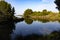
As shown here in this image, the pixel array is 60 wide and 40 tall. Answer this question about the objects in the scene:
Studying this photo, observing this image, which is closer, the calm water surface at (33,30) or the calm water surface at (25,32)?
the calm water surface at (25,32)

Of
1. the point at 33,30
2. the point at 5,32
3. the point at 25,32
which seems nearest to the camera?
the point at 5,32

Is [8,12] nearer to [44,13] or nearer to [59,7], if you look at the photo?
[59,7]

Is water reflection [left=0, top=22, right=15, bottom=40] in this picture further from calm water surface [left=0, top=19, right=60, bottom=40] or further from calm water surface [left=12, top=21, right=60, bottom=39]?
calm water surface [left=12, top=21, right=60, bottom=39]

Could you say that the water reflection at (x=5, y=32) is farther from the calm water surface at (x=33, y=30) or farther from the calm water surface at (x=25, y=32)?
the calm water surface at (x=33, y=30)

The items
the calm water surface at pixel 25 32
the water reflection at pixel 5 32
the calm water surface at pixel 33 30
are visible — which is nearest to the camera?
the calm water surface at pixel 25 32

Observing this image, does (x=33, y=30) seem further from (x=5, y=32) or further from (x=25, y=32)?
(x=5, y=32)

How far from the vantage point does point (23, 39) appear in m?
34.2

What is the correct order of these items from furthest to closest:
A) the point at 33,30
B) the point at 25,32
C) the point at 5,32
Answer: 1. the point at 33,30
2. the point at 25,32
3. the point at 5,32

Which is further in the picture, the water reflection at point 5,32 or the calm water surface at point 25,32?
the water reflection at point 5,32

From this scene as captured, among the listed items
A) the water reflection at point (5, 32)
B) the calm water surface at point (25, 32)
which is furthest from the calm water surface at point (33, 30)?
the water reflection at point (5, 32)

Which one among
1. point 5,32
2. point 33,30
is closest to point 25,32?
point 5,32

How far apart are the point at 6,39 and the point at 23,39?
11.3ft

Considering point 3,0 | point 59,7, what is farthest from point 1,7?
point 59,7

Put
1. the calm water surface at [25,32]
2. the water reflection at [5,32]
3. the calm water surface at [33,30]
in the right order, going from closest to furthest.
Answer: the calm water surface at [25,32] → the water reflection at [5,32] → the calm water surface at [33,30]
